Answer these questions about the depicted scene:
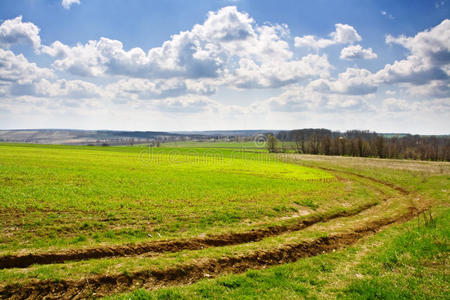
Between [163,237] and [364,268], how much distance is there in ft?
32.8

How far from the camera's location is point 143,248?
13289 millimetres

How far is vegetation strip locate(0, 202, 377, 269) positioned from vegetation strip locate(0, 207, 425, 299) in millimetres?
2368

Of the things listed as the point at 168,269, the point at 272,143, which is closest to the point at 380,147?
the point at 272,143

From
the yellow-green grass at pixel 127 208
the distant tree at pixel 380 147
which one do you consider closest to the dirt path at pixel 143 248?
the yellow-green grass at pixel 127 208

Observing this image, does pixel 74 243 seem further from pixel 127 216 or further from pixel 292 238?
pixel 292 238

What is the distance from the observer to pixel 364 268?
11.2m

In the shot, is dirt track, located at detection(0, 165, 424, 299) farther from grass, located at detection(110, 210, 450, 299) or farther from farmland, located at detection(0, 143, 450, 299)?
grass, located at detection(110, 210, 450, 299)

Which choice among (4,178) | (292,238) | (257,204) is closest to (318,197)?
(257,204)

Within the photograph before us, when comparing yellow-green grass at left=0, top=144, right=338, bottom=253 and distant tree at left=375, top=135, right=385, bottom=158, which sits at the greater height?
distant tree at left=375, top=135, right=385, bottom=158

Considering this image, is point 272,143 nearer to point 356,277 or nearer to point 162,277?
point 356,277

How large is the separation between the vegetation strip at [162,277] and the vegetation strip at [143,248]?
2368 mm

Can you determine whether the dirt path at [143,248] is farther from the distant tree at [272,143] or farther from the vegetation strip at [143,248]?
the distant tree at [272,143]

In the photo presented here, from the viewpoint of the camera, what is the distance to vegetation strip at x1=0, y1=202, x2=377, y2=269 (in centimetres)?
1152

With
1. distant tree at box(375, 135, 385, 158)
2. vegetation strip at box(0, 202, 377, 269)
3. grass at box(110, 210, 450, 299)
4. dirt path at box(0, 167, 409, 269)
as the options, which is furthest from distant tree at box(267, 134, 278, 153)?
grass at box(110, 210, 450, 299)
